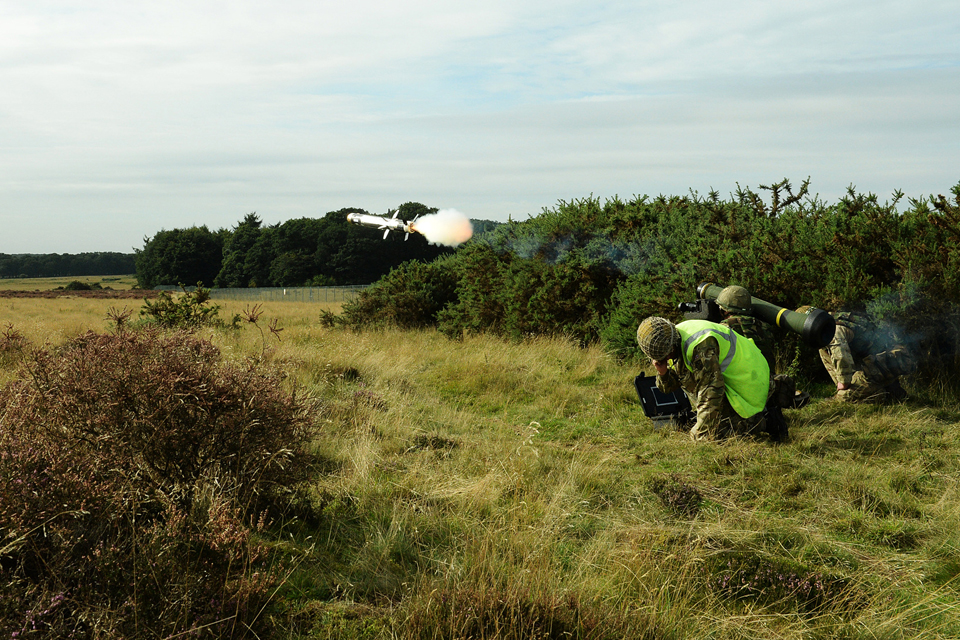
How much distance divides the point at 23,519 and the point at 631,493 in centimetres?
385

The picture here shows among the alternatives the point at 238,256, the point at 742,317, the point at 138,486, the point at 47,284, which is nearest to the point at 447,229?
the point at 742,317

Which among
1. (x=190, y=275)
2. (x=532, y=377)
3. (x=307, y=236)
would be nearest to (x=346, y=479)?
(x=532, y=377)

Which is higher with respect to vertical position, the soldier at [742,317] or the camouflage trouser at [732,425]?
the soldier at [742,317]

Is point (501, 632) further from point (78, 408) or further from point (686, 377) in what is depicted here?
point (686, 377)

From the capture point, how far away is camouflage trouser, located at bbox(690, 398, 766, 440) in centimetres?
664

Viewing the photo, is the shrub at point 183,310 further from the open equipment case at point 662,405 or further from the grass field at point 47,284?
the grass field at point 47,284

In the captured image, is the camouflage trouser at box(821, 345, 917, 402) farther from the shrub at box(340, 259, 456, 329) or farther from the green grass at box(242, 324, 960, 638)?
the shrub at box(340, 259, 456, 329)

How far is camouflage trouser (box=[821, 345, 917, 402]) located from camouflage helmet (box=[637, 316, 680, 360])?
105 inches

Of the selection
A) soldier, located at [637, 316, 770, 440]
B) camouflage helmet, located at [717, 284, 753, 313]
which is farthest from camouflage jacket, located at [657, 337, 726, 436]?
camouflage helmet, located at [717, 284, 753, 313]

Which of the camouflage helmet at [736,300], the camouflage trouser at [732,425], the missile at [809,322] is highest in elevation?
the camouflage helmet at [736,300]

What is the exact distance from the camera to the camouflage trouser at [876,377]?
7.78m

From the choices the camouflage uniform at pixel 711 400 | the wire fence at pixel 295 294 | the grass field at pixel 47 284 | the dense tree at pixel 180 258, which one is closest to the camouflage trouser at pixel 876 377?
the camouflage uniform at pixel 711 400

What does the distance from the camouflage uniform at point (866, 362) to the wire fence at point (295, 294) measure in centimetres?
4184

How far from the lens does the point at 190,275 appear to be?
83.9 meters
